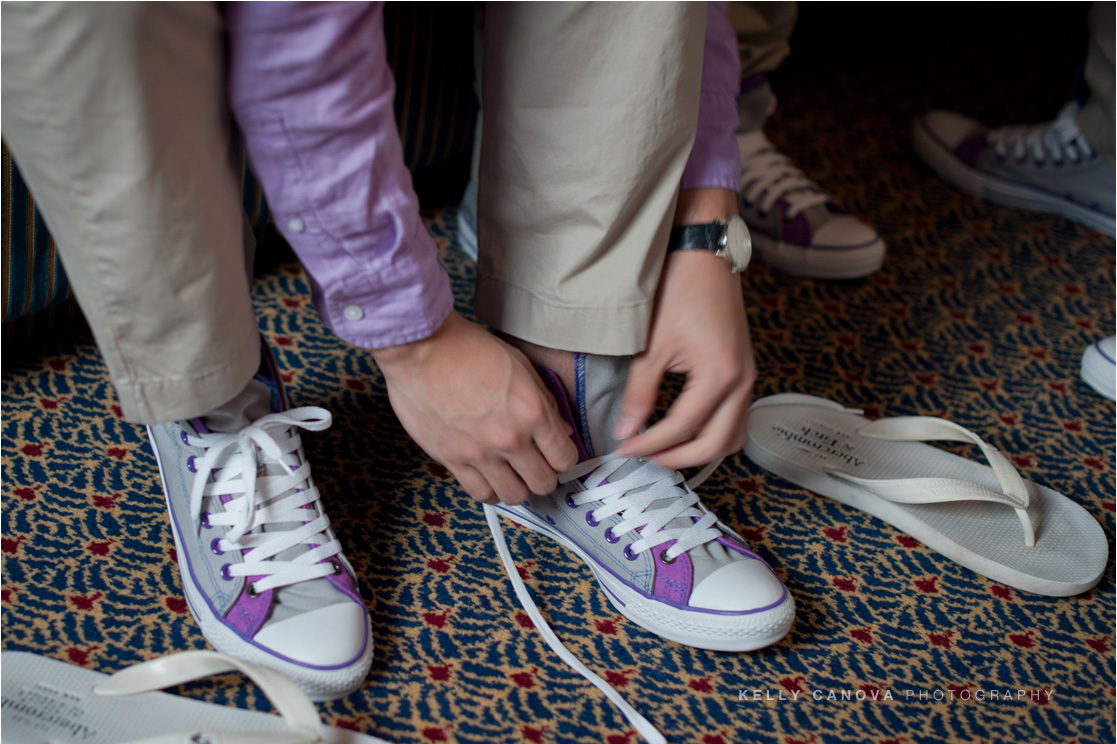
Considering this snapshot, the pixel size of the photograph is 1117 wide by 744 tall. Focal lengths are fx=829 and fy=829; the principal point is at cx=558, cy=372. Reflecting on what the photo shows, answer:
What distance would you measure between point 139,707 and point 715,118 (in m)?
0.63

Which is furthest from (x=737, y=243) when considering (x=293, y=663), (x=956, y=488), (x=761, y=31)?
(x=761, y=31)

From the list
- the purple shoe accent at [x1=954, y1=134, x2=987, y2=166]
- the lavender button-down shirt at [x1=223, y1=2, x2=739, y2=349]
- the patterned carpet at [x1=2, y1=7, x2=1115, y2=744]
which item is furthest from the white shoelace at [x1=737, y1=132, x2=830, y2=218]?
the lavender button-down shirt at [x1=223, y1=2, x2=739, y2=349]

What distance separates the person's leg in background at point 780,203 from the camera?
3.98ft

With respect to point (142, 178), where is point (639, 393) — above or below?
below

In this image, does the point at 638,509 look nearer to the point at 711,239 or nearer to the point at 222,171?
the point at 711,239

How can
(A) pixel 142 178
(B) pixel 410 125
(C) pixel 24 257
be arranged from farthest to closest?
(B) pixel 410 125 → (C) pixel 24 257 → (A) pixel 142 178

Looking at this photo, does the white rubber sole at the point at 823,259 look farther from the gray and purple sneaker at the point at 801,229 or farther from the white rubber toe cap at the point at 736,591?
the white rubber toe cap at the point at 736,591

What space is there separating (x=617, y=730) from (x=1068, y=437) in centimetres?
69

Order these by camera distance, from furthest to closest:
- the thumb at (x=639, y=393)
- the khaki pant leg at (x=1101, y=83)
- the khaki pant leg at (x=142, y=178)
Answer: the khaki pant leg at (x=1101, y=83) < the thumb at (x=639, y=393) < the khaki pant leg at (x=142, y=178)

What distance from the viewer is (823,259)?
1.21 metres

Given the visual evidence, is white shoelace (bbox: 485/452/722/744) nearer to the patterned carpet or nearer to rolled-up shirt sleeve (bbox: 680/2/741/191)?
the patterned carpet

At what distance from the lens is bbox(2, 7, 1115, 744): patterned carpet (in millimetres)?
661

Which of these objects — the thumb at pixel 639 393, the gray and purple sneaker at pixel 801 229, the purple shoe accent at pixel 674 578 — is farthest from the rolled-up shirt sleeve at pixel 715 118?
the gray and purple sneaker at pixel 801 229

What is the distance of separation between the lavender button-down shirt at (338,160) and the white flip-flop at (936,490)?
19.2 inches
